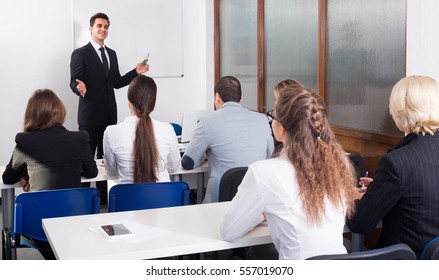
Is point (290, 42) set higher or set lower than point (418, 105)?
higher

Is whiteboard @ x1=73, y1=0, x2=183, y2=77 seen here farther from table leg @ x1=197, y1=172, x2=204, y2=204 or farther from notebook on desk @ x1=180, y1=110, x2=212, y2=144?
table leg @ x1=197, y1=172, x2=204, y2=204

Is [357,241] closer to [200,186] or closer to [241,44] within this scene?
[200,186]

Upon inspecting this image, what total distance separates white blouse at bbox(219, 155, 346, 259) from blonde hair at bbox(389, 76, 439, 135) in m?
0.52

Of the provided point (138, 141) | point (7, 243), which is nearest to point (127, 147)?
point (138, 141)

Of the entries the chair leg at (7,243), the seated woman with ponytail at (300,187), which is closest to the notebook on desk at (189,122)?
the chair leg at (7,243)

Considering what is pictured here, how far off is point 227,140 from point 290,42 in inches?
77.6

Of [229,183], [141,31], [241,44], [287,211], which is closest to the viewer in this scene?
[287,211]

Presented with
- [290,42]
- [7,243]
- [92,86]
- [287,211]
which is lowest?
[7,243]

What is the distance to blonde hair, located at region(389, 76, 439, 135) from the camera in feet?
7.58

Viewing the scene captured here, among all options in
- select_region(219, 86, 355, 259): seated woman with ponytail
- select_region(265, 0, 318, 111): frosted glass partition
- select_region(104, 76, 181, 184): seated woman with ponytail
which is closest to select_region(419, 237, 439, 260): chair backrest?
select_region(219, 86, 355, 259): seated woman with ponytail

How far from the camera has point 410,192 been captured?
223cm

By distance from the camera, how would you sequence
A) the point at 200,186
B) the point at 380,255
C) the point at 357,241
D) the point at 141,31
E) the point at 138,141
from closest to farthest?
the point at 380,255, the point at 357,241, the point at 138,141, the point at 200,186, the point at 141,31

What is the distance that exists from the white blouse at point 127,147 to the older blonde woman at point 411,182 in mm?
1587

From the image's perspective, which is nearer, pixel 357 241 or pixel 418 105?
pixel 418 105
